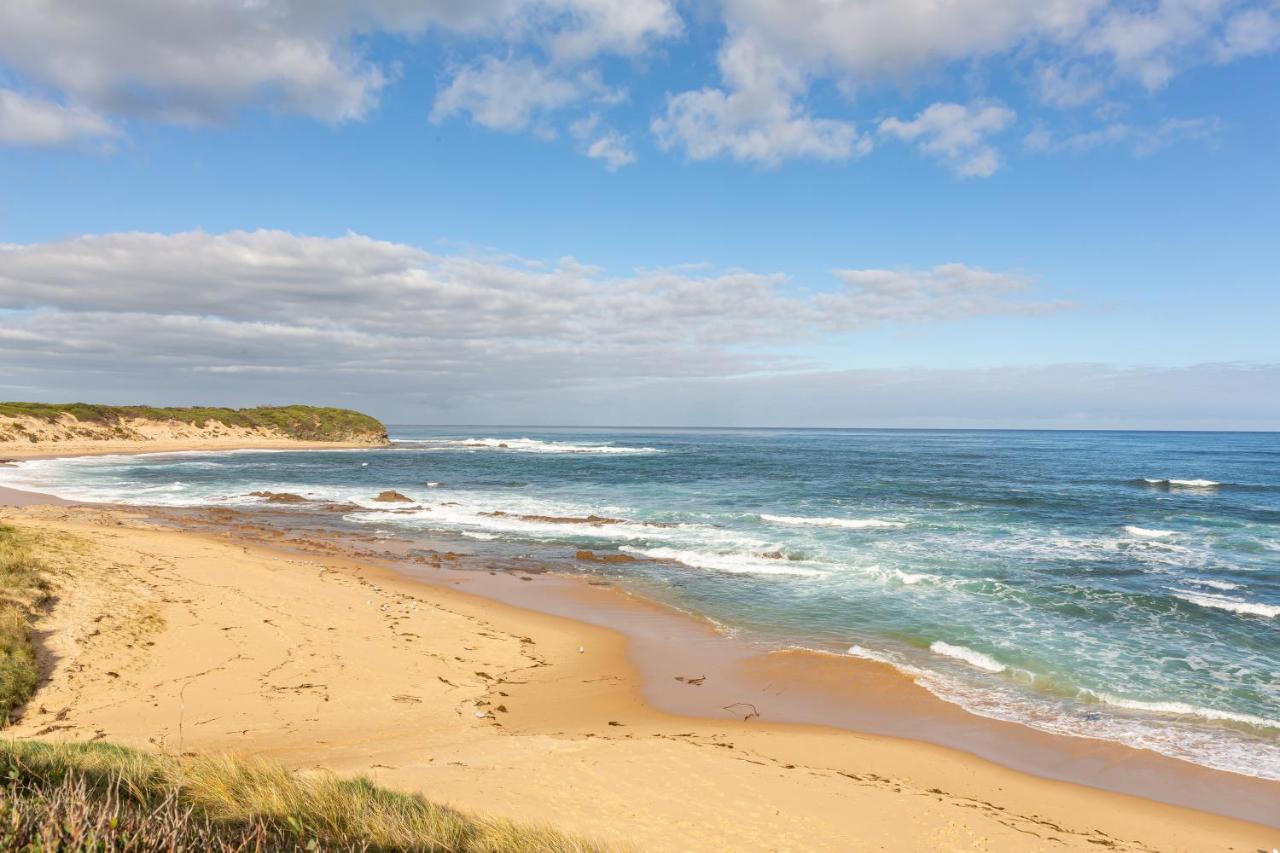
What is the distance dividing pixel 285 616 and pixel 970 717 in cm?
1258

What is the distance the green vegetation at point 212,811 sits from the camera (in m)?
3.66

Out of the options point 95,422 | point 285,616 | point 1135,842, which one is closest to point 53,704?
point 285,616

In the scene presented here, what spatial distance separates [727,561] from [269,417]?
89.9 meters

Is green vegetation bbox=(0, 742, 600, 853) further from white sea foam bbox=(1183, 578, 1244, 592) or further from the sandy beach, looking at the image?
white sea foam bbox=(1183, 578, 1244, 592)

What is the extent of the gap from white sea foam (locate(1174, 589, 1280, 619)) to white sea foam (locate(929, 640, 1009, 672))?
7449 millimetres

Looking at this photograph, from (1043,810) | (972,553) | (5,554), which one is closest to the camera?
(1043,810)

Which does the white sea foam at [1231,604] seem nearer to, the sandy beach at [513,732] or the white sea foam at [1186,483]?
the sandy beach at [513,732]

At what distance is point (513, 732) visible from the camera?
8758 millimetres

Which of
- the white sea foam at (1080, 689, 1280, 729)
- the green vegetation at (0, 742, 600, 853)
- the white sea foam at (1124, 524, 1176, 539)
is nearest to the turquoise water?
the white sea foam at (1080, 689, 1280, 729)

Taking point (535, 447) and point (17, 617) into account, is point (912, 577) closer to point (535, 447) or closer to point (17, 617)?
point (17, 617)

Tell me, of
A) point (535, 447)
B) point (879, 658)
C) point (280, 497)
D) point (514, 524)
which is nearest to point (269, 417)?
point (535, 447)

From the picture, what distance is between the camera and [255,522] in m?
26.3

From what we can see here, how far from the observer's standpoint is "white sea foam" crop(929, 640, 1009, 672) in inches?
464

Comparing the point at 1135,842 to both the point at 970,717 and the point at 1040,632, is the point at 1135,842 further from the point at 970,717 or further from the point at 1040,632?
the point at 1040,632
